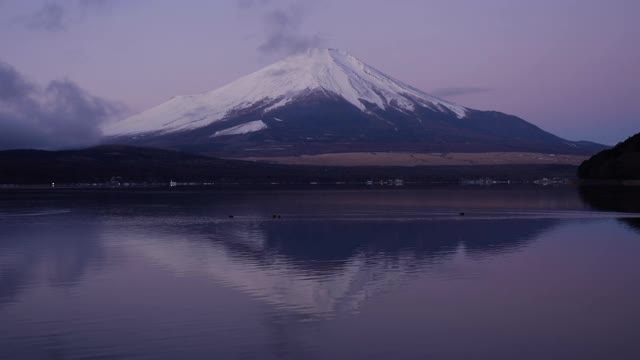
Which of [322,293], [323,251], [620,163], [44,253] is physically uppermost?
[620,163]

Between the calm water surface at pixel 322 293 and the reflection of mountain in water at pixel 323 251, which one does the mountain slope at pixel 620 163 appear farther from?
the calm water surface at pixel 322 293

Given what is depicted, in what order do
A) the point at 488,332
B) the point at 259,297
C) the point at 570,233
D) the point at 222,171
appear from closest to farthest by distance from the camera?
the point at 488,332 < the point at 259,297 < the point at 570,233 < the point at 222,171

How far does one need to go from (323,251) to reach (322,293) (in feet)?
34.1

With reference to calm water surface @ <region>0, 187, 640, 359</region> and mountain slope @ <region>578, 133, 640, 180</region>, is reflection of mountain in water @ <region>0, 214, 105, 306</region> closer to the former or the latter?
calm water surface @ <region>0, 187, 640, 359</region>

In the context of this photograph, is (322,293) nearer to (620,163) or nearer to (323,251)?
(323,251)

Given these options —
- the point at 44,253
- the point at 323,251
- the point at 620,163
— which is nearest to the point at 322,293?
the point at 323,251

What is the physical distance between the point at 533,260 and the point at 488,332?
12379mm

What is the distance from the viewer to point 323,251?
32.7 m

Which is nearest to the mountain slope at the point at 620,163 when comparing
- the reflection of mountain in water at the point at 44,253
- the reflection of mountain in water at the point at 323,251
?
the reflection of mountain in water at the point at 323,251

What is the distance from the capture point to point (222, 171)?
187 m

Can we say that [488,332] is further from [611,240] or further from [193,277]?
[611,240]

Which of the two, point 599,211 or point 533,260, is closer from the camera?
point 533,260

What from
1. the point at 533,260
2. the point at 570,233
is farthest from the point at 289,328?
the point at 570,233

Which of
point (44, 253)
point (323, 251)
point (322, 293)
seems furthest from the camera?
point (323, 251)
